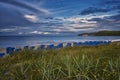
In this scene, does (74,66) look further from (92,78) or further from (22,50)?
(22,50)

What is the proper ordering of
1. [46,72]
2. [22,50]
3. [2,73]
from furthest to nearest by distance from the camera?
[22,50]
[2,73]
[46,72]

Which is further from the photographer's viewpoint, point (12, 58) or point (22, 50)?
point (22, 50)

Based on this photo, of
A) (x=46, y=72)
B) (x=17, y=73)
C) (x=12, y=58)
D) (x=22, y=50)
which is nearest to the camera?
(x=46, y=72)

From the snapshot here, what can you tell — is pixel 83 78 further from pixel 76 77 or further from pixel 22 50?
pixel 22 50

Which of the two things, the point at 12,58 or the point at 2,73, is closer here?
the point at 2,73

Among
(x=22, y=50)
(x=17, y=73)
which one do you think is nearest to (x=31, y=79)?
(x=17, y=73)

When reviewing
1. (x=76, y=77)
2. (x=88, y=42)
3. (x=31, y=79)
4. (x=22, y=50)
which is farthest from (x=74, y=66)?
(x=88, y=42)

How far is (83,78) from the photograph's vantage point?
4160 mm

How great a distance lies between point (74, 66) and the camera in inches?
180

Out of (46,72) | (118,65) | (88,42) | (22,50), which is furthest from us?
(88,42)

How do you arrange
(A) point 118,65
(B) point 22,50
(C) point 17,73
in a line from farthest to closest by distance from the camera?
(B) point 22,50, (C) point 17,73, (A) point 118,65

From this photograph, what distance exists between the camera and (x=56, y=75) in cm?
457

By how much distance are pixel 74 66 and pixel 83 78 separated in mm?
456

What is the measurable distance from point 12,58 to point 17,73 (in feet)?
8.56
